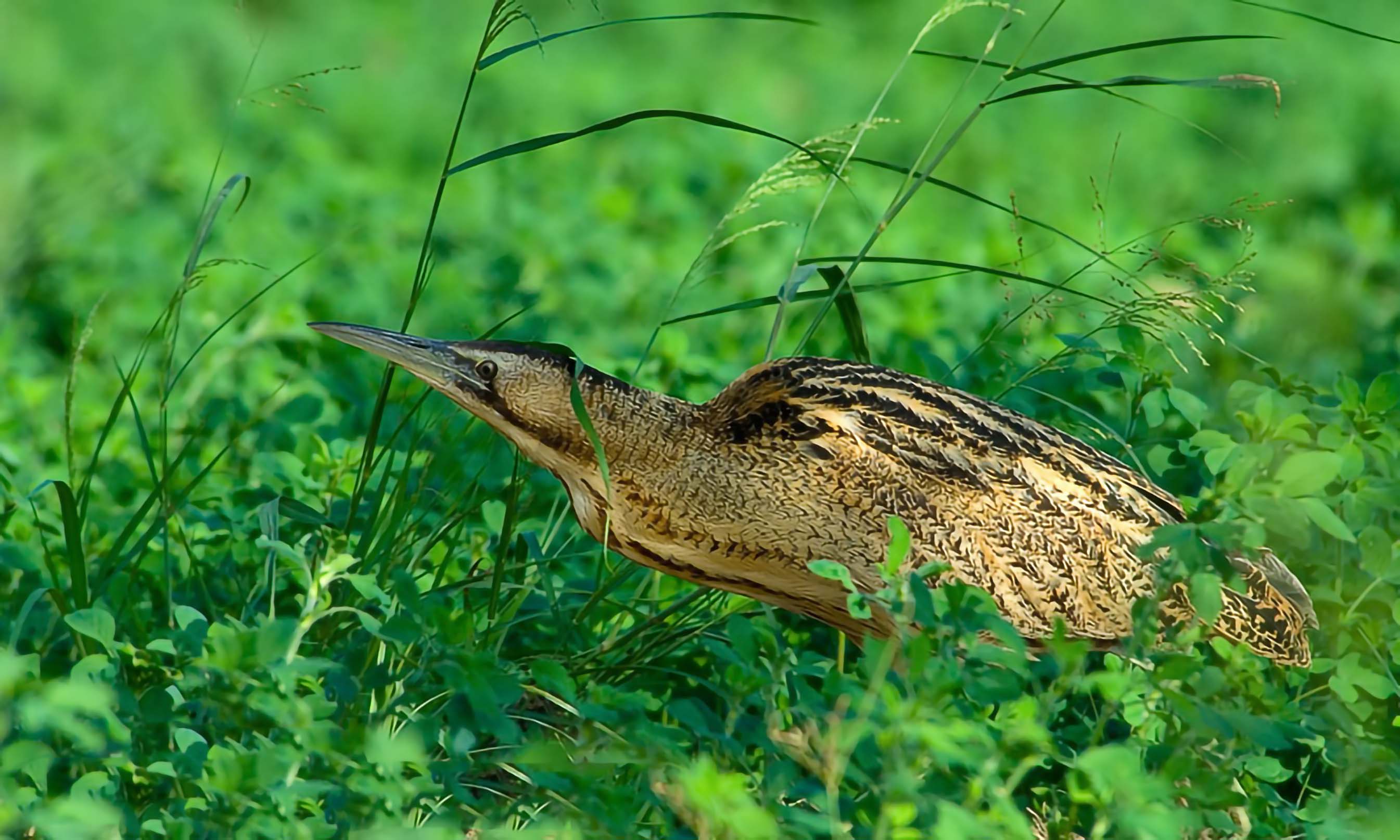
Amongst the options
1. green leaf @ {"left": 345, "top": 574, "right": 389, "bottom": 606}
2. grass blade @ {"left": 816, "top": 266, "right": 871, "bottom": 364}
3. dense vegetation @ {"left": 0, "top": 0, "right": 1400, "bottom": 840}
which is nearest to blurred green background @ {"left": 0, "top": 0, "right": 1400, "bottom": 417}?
dense vegetation @ {"left": 0, "top": 0, "right": 1400, "bottom": 840}

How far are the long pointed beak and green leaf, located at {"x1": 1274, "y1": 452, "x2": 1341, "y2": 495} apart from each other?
1.27 meters

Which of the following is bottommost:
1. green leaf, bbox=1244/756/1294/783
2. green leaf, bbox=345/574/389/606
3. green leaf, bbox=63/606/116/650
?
green leaf, bbox=1244/756/1294/783

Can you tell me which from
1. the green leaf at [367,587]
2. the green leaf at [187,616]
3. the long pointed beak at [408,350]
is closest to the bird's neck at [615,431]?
the long pointed beak at [408,350]

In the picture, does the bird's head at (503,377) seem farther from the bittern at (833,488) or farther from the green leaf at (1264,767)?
the green leaf at (1264,767)

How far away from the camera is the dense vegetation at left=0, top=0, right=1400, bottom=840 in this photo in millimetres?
2145

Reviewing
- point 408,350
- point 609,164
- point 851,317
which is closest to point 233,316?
point 408,350

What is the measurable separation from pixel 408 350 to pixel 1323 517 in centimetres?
135

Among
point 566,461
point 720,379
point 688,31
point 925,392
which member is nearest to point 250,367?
point 720,379

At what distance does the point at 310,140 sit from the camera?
20.7ft

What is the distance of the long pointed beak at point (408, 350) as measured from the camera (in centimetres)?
287

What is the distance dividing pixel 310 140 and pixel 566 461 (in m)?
3.69

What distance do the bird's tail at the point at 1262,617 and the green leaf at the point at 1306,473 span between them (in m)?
0.75

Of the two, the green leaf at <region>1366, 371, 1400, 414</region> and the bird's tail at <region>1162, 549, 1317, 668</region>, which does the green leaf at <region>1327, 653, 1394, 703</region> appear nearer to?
the bird's tail at <region>1162, 549, 1317, 668</region>

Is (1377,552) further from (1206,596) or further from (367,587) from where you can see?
(367,587)
